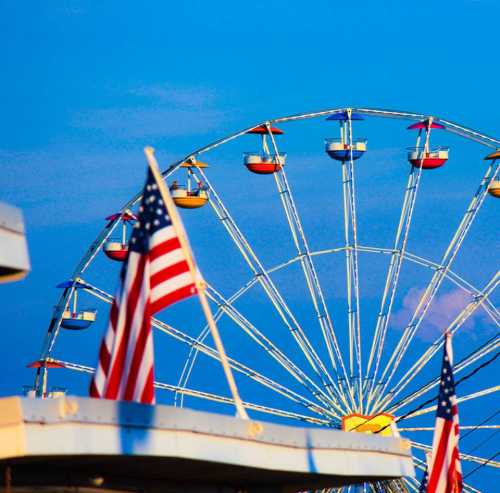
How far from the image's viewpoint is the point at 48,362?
138 ft

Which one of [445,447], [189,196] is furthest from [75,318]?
[445,447]

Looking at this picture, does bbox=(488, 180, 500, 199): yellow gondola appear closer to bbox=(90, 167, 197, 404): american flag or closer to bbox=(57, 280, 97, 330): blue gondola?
bbox=(57, 280, 97, 330): blue gondola

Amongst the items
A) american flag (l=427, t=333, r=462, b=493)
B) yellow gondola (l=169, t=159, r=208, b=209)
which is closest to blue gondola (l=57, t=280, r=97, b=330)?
yellow gondola (l=169, t=159, r=208, b=209)

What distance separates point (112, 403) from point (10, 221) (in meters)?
1.90

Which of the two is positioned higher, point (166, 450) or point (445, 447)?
point (445, 447)

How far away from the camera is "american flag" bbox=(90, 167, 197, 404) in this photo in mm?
15172

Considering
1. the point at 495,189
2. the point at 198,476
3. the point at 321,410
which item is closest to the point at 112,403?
the point at 198,476

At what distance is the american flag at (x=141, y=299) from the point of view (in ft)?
49.8

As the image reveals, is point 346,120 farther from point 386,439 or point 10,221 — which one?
point 10,221

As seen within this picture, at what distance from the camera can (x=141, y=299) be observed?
15281mm

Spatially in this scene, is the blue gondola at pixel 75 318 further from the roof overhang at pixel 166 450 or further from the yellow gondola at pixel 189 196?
the roof overhang at pixel 166 450

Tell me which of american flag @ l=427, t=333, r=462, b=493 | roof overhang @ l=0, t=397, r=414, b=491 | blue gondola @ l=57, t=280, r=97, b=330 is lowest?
roof overhang @ l=0, t=397, r=414, b=491

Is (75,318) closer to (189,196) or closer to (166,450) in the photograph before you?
(189,196)

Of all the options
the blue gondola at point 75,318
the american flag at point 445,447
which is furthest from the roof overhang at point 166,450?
the blue gondola at point 75,318
